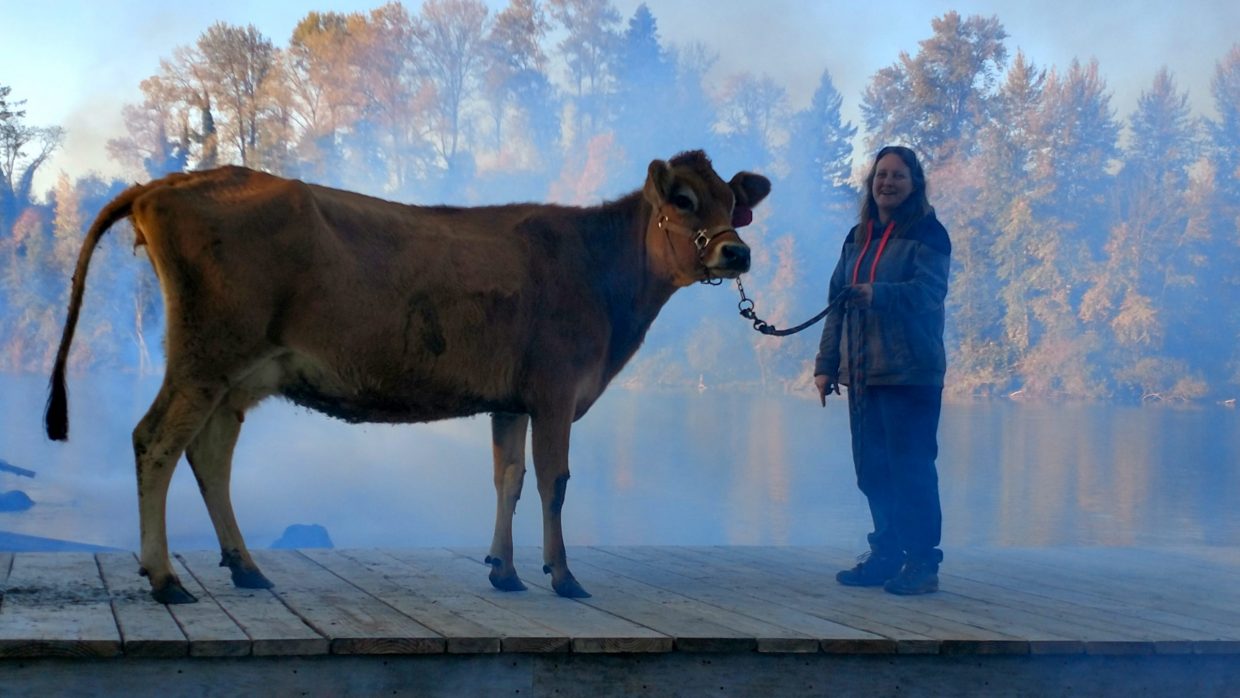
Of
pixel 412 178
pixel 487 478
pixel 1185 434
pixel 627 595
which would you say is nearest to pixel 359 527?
pixel 487 478

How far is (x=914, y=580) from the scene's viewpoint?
498cm

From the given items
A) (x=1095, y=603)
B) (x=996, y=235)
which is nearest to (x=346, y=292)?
(x=1095, y=603)

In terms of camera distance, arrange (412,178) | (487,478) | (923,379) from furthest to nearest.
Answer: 1. (412,178)
2. (487,478)
3. (923,379)

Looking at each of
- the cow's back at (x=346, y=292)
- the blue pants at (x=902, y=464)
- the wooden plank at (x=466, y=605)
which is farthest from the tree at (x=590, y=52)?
the cow's back at (x=346, y=292)

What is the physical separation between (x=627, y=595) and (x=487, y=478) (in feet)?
53.5

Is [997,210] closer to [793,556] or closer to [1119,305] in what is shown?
[1119,305]

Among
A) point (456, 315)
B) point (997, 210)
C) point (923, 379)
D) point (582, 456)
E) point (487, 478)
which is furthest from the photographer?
point (997, 210)

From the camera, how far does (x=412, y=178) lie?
28.6 m

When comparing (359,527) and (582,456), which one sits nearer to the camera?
(359,527)

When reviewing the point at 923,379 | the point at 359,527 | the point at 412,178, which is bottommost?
the point at 359,527

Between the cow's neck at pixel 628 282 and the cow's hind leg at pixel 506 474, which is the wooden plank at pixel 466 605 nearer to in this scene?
the cow's hind leg at pixel 506 474

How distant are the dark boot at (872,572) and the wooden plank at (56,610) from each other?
8.84 ft

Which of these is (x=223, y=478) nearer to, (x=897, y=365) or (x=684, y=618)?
Result: (x=684, y=618)

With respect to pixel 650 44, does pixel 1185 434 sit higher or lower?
lower
